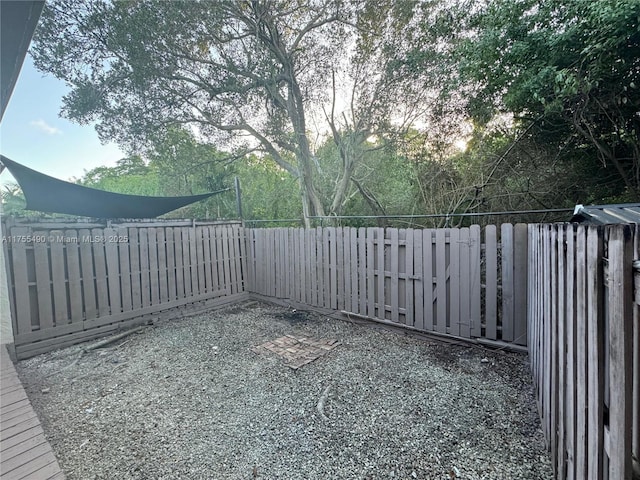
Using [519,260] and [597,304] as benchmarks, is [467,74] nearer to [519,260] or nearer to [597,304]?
[519,260]

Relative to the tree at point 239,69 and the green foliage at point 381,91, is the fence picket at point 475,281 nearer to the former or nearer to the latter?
the green foliage at point 381,91

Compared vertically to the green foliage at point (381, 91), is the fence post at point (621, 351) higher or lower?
lower

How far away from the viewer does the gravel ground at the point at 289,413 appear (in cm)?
166

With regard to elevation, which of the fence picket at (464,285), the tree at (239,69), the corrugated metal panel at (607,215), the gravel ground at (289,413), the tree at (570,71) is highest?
the tree at (239,69)

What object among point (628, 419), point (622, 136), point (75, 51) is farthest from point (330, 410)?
point (75, 51)

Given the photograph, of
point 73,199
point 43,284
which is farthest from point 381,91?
point 43,284

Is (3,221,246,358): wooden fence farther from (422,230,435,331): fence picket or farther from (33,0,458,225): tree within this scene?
(422,230,435,331): fence picket

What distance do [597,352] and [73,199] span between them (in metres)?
5.38

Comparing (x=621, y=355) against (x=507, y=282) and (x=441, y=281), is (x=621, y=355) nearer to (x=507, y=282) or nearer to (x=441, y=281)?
(x=507, y=282)

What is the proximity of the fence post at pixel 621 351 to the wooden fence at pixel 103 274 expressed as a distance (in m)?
5.00

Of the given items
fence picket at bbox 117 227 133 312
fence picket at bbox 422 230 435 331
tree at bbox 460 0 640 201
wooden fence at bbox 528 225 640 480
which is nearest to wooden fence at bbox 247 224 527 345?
fence picket at bbox 422 230 435 331

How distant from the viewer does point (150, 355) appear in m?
3.25

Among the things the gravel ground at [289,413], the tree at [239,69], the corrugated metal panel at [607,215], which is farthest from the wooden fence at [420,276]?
the tree at [239,69]

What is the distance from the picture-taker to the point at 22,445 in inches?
60.6
